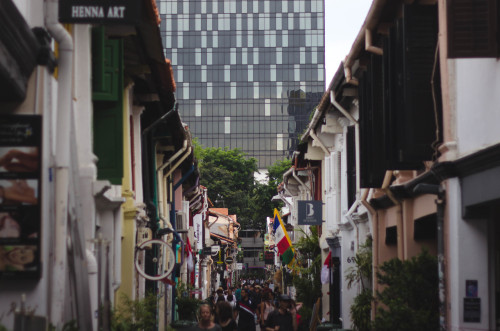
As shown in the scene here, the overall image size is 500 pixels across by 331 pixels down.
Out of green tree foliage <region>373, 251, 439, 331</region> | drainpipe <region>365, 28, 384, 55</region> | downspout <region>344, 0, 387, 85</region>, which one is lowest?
green tree foliage <region>373, 251, 439, 331</region>

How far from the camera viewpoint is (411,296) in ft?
45.6

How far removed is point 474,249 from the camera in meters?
13.1

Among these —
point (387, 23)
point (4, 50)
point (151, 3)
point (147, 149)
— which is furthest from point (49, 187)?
point (147, 149)

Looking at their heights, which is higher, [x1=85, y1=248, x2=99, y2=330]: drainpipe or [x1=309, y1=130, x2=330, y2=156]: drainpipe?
[x1=309, y1=130, x2=330, y2=156]: drainpipe

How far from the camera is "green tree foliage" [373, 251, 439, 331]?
1351cm

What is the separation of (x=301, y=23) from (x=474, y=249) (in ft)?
384

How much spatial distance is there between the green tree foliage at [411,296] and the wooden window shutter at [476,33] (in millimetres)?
3880

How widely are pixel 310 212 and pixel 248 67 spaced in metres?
100

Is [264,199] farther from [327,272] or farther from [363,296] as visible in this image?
[363,296]

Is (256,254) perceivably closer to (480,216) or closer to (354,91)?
(354,91)

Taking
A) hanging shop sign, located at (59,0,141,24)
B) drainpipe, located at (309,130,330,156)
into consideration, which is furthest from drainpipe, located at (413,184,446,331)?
drainpipe, located at (309,130,330,156)

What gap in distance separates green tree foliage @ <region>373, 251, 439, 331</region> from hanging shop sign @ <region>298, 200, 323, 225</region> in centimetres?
1507

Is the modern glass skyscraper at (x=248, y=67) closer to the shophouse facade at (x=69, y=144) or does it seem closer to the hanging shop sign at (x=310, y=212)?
the hanging shop sign at (x=310, y=212)

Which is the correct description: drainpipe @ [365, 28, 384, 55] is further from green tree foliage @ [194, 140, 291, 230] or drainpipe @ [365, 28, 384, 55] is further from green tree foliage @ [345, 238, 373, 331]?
green tree foliage @ [194, 140, 291, 230]
